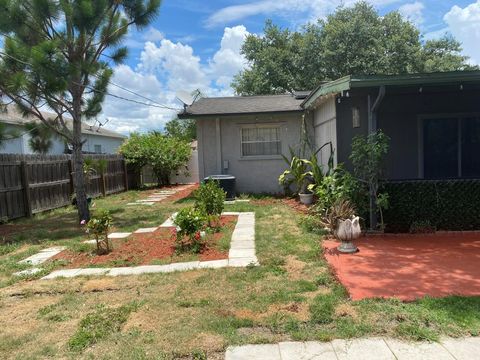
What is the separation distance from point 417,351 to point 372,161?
3.92 metres

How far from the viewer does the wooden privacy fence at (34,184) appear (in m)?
9.80

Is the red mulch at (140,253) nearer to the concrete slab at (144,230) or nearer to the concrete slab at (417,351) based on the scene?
the concrete slab at (144,230)

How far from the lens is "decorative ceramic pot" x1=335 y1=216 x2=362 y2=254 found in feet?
18.7

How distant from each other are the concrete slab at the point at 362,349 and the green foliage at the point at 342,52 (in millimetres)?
22631

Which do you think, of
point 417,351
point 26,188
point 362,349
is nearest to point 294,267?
point 362,349

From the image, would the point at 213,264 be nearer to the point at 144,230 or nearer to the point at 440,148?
the point at 144,230

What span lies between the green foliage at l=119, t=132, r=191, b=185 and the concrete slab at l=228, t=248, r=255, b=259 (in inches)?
492

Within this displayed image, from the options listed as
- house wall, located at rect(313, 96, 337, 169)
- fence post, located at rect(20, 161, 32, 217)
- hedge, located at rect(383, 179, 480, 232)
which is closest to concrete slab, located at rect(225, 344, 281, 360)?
Answer: hedge, located at rect(383, 179, 480, 232)

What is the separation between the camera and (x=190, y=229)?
20.5 ft

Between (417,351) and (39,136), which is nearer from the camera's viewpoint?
(417,351)

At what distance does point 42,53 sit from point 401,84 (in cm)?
637

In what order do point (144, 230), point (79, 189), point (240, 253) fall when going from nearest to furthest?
point (240, 253), point (144, 230), point (79, 189)

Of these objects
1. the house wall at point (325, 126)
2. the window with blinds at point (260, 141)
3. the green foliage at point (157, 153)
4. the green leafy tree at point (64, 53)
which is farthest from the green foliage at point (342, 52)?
the green leafy tree at point (64, 53)

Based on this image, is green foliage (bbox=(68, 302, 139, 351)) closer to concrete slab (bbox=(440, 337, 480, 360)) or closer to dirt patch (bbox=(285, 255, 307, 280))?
dirt patch (bbox=(285, 255, 307, 280))
